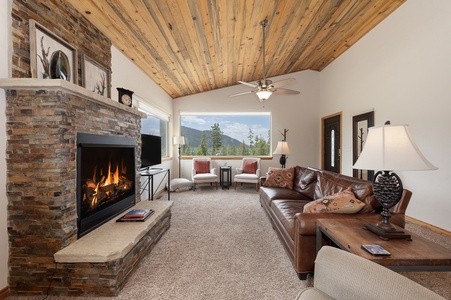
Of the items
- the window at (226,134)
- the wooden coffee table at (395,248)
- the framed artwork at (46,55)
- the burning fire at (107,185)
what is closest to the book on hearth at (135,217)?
the burning fire at (107,185)

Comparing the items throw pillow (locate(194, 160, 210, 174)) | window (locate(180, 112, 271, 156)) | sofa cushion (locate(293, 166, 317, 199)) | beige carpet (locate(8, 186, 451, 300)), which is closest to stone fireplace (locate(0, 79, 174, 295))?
beige carpet (locate(8, 186, 451, 300))

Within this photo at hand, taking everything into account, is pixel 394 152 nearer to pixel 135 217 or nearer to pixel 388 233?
pixel 388 233

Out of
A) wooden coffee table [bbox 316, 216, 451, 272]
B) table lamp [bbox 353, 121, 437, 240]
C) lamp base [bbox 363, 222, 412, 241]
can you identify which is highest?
table lamp [bbox 353, 121, 437, 240]

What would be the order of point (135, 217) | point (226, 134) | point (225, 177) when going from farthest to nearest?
point (226, 134) → point (225, 177) → point (135, 217)

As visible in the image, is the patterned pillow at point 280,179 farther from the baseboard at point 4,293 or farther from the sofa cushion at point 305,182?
the baseboard at point 4,293

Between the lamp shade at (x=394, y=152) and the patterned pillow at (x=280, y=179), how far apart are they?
2.46m

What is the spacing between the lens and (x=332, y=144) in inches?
234

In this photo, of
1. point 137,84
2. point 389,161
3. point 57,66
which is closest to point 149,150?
point 137,84

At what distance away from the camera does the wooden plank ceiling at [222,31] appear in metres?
2.51

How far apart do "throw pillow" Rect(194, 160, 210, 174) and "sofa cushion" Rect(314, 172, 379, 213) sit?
3486 millimetres

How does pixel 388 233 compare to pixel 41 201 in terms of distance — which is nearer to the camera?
pixel 388 233

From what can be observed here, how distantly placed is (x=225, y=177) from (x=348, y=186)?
4183mm

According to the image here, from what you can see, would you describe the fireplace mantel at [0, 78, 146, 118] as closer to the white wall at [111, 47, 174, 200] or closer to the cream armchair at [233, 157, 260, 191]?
the white wall at [111, 47, 174, 200]

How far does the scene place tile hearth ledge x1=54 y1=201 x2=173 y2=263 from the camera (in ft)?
5.32
